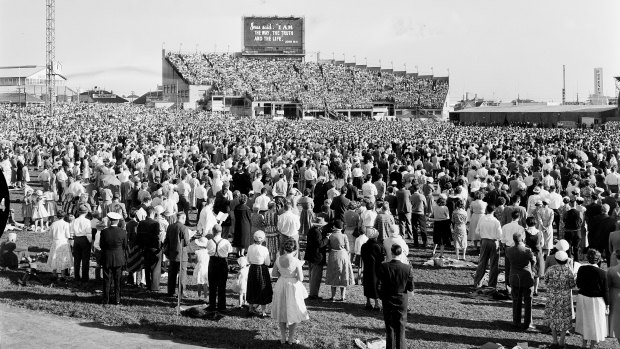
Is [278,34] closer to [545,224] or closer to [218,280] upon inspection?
[545,224]

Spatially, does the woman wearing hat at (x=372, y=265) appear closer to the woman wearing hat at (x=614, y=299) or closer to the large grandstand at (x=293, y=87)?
the woman wearing hat at (x=614, y=299)

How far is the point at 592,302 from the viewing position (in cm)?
986

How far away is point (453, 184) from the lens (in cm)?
1947

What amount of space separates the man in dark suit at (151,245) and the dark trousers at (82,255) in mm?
1204

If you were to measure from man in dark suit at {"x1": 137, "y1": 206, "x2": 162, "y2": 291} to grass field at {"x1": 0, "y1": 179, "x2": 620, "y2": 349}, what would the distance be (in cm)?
35

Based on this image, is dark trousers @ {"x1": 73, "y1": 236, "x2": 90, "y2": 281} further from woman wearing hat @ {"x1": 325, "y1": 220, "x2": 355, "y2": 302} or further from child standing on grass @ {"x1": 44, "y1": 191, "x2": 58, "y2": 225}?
child standing on grass @ {"x1": 44, "y1": 191, "x2": 58, "y2": 225}

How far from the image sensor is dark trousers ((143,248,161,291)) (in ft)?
41.2

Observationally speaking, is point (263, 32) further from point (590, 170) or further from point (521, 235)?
point (521, 235)

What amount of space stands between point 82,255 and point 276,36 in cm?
9692

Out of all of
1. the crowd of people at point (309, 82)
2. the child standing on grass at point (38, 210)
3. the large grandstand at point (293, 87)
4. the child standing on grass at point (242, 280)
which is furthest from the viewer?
the crowd of people at point (309, 82)

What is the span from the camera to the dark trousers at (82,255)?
43.2ft

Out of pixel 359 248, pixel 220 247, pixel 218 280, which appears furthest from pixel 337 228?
pixel 218 280

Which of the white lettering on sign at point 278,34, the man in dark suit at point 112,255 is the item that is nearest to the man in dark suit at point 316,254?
the man in dark suit at point 112,255

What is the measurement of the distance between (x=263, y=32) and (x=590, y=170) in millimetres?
90475
